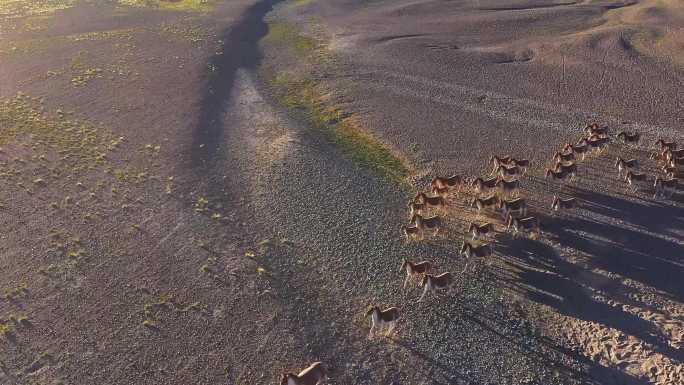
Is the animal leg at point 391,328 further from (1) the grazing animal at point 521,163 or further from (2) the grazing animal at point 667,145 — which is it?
(2) the grazing animal at point 667,145

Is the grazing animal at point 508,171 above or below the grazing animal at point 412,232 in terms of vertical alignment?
above

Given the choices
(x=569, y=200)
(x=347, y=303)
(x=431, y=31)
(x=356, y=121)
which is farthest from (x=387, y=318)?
(x=431, y=31)

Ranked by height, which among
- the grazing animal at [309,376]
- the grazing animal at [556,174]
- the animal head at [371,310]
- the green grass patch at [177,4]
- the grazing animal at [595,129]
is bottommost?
the grazing animal at [309,376]

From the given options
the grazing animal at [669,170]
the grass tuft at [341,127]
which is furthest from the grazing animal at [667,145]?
the grass tuft at [341,127]

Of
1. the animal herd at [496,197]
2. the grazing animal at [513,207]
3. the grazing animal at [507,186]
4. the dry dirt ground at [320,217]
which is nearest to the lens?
the dry dirt ground at [320,217]

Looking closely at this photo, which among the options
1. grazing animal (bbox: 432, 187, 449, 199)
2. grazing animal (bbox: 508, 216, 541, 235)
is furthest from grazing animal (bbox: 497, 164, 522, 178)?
grazing animal (bbox: 508, 216, 541, 235)

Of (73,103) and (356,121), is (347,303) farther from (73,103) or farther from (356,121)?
(73,103)
